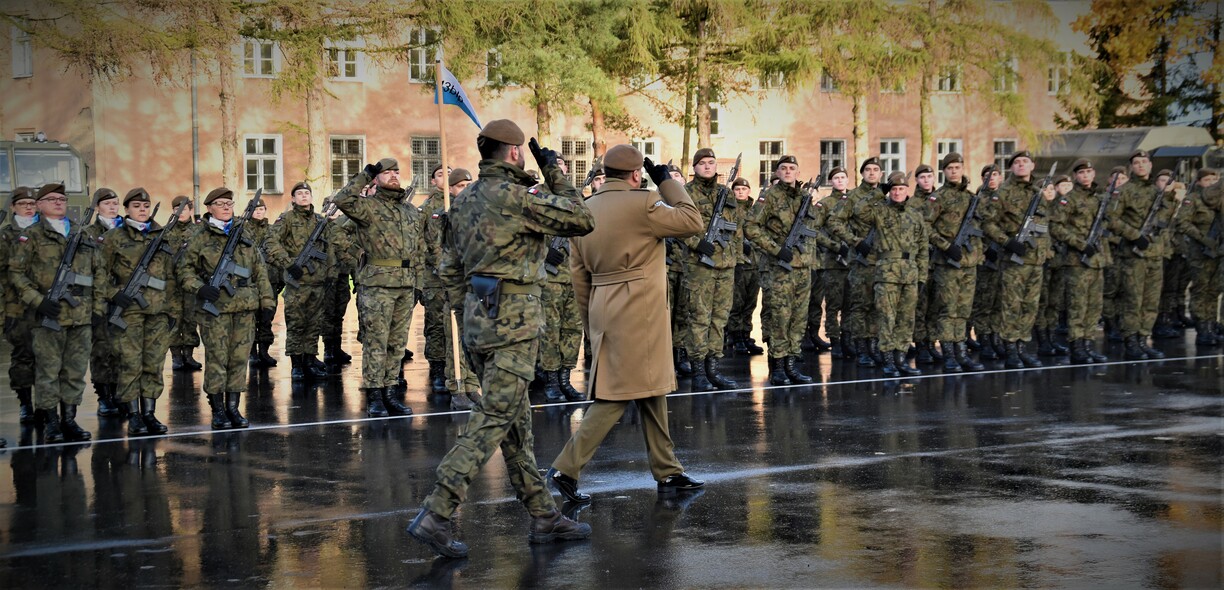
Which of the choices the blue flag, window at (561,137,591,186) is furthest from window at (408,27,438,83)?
the blue flag

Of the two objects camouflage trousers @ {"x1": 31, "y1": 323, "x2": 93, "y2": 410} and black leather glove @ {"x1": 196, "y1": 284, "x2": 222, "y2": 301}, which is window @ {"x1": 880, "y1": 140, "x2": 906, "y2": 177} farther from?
camouflage trousers @ {"x1": 31, "y1": 323, "x2": 93, "y2": 410}

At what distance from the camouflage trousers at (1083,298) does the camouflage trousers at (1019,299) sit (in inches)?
23.0

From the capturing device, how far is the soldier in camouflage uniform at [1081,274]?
47.2 feet

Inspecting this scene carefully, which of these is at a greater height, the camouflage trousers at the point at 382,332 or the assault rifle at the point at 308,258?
the assault rifle at the point at 308,258

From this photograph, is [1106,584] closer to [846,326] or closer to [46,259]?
[46,259]

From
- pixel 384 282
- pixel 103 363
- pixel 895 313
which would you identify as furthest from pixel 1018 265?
pixel 103 363

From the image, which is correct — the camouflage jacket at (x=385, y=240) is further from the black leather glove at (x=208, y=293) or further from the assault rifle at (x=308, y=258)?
the assault rifle at (x=308, y=258)

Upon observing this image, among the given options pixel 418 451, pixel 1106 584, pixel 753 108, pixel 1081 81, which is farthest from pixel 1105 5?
pixel 1106 584

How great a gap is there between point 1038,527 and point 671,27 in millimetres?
25188

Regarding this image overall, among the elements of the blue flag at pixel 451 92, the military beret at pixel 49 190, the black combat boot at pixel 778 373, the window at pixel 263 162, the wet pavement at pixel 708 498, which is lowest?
the wet pavement at pixel 708 498

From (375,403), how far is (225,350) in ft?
4.10

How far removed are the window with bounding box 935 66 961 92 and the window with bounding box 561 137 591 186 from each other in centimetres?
894

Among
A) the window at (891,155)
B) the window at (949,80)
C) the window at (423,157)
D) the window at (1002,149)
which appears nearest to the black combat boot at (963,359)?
the window at (949,80)

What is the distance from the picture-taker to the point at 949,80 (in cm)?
3597
